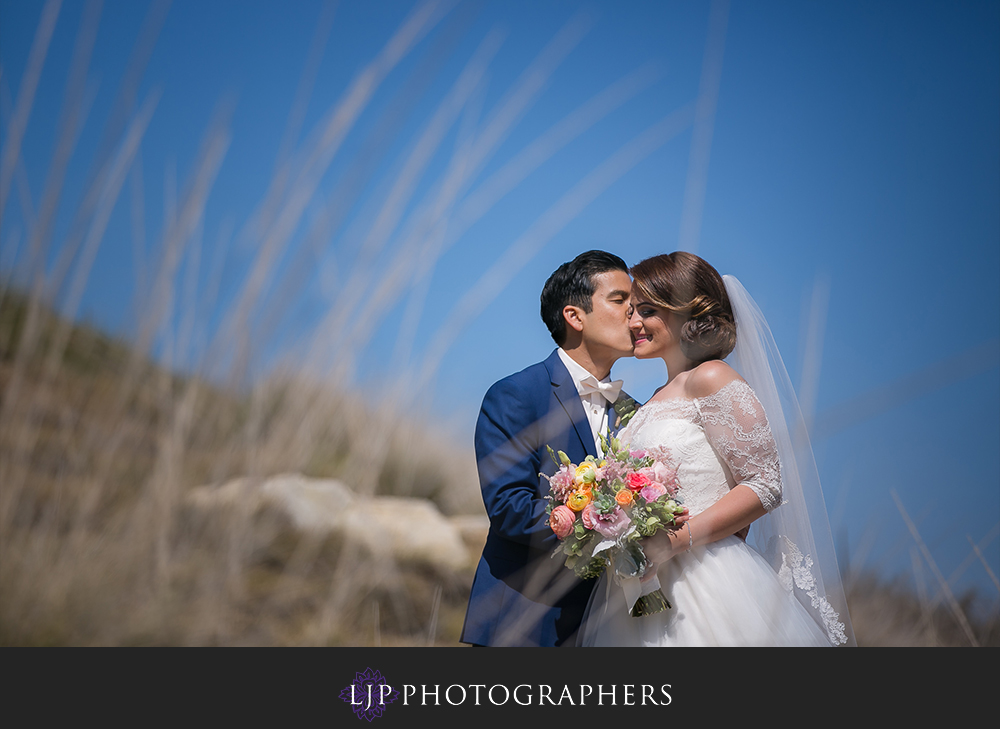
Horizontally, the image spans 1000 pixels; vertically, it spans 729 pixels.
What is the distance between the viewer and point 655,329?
259cm

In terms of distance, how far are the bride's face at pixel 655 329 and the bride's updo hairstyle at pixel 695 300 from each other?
3 cm

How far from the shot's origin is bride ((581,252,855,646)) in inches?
82.5

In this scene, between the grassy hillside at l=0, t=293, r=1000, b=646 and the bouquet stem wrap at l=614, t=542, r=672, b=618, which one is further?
the bouquet stem wrap at l=614, t=542, r=672, b=618

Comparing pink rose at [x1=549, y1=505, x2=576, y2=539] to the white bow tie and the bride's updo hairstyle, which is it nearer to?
the white bow tie

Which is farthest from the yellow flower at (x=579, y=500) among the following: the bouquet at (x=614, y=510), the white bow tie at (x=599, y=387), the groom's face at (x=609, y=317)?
the groom's face at (x=609, y=317)

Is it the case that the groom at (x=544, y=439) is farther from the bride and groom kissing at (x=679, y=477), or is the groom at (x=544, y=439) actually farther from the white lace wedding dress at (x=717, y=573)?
the white lace wedding dress at (x=717, y=573)

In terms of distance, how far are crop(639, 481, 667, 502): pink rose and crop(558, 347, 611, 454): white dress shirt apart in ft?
2.57

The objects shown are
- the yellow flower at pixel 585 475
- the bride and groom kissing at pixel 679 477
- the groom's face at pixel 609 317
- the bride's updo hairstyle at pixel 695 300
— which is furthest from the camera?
the groom's face at pixel 609 317

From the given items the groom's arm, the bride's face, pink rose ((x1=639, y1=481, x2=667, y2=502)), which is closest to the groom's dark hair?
the bride's face

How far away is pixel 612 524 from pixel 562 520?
18 cm

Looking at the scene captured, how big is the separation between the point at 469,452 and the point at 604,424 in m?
2.42

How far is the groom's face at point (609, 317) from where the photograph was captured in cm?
274

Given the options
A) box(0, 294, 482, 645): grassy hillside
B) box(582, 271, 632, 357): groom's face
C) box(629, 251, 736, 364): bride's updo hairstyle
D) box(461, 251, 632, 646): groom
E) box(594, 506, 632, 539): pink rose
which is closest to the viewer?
box(0, 294, 482, 645): grassy hillside
